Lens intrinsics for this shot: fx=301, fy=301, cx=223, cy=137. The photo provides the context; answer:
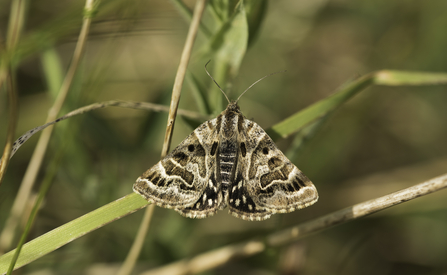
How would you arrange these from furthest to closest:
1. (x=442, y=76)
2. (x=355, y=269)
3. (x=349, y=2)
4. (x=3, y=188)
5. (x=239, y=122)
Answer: (x=349, y=2) < (x=355, y=269) < (x=3, y=188) < (x=239, y=122) < (x=442, y=76)

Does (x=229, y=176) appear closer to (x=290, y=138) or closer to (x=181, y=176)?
(x=181, y=176)

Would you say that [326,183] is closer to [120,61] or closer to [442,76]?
[442,76]

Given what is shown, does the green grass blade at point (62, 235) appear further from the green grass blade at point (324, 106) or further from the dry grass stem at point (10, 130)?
the green grass blade at point (324, 106)

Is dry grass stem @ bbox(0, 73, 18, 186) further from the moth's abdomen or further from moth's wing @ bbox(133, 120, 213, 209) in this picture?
the moth's abdomen

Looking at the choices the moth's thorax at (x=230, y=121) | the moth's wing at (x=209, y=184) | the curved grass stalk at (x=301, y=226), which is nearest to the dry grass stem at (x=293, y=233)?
the curved grass stalk at (x=301, y=226)

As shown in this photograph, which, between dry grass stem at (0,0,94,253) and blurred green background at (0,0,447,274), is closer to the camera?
dry grass stem at (0,0,94,253)

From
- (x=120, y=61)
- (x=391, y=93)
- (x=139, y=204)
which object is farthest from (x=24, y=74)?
(x=391, y=93)

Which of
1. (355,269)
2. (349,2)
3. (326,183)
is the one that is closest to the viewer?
(355,269)

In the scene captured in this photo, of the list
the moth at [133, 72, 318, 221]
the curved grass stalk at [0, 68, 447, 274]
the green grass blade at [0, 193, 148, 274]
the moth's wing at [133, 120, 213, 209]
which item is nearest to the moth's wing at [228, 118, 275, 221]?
the moth at [133, 72, 318, 221]
